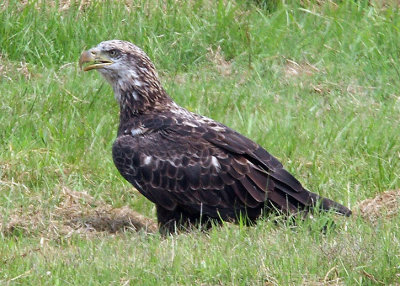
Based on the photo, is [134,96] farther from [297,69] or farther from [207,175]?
[297,69]

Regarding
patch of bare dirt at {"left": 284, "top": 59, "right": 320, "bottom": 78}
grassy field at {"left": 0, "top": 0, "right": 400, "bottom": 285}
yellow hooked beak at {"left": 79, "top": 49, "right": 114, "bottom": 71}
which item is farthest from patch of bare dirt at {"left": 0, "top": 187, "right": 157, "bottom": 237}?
patch of bare dirt at {"left": 284, "top": 59, "right": 320, "bottom": 78}

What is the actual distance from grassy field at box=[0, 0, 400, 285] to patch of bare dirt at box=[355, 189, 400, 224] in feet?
0.44

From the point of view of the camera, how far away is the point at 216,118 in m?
10.0

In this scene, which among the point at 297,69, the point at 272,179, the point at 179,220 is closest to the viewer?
the point at 272,179

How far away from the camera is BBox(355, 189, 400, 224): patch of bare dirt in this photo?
7.68m

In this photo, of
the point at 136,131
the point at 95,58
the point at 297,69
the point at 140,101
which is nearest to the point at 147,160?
the point at 136,131

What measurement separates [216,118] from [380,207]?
2.49 metres

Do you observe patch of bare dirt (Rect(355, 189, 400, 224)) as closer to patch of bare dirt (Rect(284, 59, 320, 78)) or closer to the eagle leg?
the eagle leg

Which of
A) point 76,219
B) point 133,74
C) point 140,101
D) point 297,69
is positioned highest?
point 133,74

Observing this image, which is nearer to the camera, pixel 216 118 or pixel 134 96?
pixel 134 96

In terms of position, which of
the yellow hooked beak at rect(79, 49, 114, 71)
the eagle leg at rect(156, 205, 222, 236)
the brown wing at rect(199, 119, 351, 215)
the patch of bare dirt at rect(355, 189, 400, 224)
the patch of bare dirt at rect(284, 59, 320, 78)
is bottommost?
the eagle leg at rect(156, 205, 222, 236)

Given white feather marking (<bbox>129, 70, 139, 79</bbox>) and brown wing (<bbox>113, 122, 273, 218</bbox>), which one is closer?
brown wing (<bbox>113, 122, 273, 218</bbox>)

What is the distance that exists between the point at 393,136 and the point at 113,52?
8.59ft

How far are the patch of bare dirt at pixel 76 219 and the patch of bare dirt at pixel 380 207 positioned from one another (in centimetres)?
164
